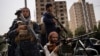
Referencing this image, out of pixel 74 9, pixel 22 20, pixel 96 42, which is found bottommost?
pixel 96 42

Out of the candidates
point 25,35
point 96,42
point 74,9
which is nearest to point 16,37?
point 25,35

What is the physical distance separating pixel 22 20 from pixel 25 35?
1.04ft

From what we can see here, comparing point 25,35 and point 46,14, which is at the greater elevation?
point 46,14

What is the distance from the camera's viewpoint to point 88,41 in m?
7.05

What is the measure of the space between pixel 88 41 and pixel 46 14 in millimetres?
1748

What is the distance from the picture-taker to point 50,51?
4.64m

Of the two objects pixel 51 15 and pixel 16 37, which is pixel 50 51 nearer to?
pixel 16 37

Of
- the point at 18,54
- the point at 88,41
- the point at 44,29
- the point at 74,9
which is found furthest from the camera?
the point at 74,9

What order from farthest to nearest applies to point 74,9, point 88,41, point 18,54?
point 74,9, point 88,41, point 18,54

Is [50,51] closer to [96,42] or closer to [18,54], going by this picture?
[18,54]

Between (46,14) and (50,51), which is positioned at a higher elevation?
(46,14)

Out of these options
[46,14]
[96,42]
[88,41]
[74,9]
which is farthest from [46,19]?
[74,9]

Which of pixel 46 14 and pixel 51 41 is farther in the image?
pixel 46 14

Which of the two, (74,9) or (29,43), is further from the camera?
(74,9)
